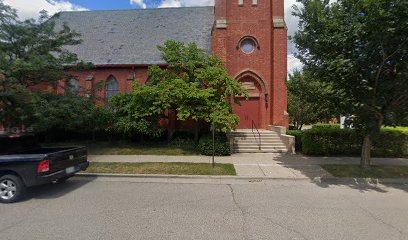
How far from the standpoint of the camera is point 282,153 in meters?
12.6

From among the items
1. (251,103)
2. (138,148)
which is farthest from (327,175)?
(251,103)

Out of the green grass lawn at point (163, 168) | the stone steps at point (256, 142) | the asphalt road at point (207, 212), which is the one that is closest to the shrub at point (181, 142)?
the stone steps at point (256, 142)

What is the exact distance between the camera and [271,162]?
33.3 ft

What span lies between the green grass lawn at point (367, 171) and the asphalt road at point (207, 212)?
85 centimetres

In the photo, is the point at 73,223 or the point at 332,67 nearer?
the point at 73,223

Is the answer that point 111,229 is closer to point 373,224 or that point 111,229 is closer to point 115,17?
point 373,224

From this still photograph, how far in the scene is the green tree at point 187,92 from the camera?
11.8m

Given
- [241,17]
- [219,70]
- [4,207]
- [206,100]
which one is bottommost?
[4,207]

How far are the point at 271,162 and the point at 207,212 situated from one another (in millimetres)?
5937

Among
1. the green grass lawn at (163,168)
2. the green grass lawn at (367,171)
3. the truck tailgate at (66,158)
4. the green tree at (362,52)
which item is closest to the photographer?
the truck tailgate at (66,158)

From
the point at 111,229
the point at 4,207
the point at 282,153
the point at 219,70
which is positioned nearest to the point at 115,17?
the point at 219,70

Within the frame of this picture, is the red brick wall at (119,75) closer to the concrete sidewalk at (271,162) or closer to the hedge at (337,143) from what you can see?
the concrete sidewalk at (271,162)

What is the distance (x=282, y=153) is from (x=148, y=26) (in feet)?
52.8

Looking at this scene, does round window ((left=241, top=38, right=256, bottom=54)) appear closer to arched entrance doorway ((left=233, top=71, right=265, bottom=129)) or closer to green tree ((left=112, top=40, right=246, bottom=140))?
arched entrance doorway ((left=233, top=71, right=265, bottom=129))
